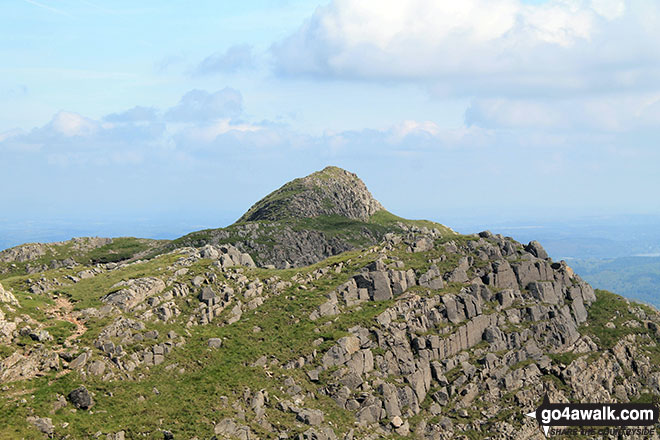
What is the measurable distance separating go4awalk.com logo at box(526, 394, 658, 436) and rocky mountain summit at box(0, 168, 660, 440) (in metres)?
1.22

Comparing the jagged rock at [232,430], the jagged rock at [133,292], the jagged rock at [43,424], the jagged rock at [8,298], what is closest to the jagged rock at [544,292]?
the jagged rock at [232,430]

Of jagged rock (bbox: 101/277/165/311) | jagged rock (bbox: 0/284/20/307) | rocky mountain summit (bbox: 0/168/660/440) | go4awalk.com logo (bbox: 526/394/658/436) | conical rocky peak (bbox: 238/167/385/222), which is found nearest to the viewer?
rocky mountain summit (bbox: 0/168/660/440)

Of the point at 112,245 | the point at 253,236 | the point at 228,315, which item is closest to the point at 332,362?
the point at 228,315

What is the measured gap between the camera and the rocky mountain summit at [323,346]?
1790 inches

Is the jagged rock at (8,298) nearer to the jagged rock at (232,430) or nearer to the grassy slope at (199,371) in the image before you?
the grassy slope at (199,371)

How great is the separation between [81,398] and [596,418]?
5359cm

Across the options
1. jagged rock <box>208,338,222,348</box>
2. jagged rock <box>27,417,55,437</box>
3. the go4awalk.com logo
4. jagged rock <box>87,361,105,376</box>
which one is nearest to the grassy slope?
jagged rock <box>27,417,55,437</box>

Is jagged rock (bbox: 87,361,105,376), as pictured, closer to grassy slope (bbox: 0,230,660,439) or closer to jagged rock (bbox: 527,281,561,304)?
grassy slope (bbox: 0,230,660,439)

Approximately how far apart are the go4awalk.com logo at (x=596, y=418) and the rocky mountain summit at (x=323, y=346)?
122 cm

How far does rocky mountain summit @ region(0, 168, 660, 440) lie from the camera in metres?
45.5

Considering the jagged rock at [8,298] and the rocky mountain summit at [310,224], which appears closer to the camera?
the jagged rock at [8,298]

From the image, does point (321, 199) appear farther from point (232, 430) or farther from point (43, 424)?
point (43, 424)

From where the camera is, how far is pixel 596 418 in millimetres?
63656

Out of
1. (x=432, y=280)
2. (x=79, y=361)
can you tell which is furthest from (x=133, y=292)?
(x=432, y=280)
